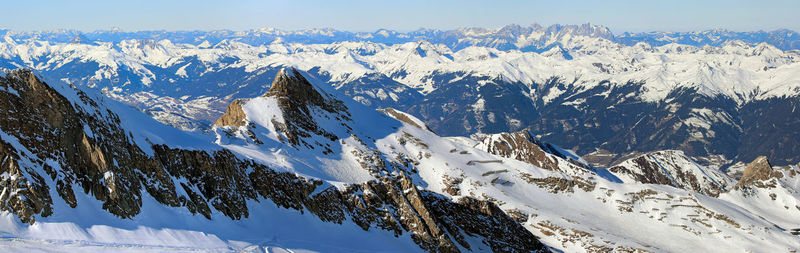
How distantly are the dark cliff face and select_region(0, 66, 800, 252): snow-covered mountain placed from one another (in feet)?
0.63

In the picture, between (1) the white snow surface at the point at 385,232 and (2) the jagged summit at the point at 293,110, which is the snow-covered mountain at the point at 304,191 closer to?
(1) the white snow surface at the point at 385,232

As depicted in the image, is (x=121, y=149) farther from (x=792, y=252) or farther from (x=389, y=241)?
(x=792, y=252)

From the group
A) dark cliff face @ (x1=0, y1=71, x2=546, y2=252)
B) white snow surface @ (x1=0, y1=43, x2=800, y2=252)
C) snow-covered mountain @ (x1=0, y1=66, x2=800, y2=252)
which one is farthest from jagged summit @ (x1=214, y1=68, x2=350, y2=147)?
dark cliff face @ (x1=0, y1=71, x2=546, y2=252)

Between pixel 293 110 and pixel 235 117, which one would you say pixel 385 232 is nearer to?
pixel 293 110

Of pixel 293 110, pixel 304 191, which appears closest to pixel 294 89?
pixel 293 110

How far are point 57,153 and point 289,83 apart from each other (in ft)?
329

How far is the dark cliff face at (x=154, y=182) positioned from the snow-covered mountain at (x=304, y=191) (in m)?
0.19

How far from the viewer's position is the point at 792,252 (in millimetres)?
127500

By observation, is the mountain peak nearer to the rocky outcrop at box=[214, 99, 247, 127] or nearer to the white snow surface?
the white snow surface

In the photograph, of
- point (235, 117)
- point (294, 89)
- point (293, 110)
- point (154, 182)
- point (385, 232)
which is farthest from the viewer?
point (294, 89)

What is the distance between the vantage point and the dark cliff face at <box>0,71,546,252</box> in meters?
44.7

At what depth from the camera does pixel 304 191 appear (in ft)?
275

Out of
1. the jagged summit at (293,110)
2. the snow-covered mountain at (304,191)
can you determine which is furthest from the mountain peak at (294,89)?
the snow-covered mountain at (304,191)

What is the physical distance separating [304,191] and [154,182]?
2996 centimetres
